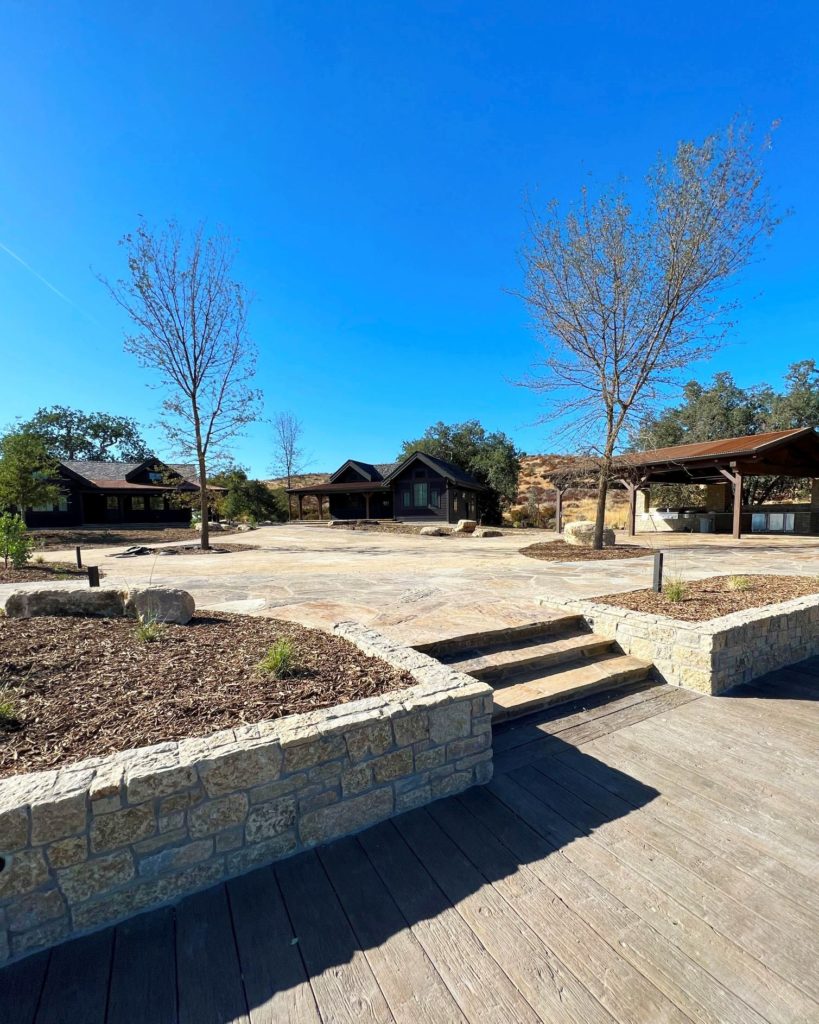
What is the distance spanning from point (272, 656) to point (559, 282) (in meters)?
→ 10.5

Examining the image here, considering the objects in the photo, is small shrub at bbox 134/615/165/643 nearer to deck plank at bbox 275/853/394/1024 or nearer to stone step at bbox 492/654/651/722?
deck plank at bbox 275/853/394/1024

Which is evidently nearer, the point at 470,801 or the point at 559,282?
the point at 470,801

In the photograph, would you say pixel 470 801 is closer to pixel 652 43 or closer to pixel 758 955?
pixel 758 955

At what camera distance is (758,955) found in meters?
1.57

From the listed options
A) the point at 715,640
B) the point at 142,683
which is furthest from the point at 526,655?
the point at 142,683

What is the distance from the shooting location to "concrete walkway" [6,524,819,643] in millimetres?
4805

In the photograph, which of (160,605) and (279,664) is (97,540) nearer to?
(160,605)

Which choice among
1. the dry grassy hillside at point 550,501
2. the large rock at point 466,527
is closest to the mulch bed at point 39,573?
the large rock at point 466,527

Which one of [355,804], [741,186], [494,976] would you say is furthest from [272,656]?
[741,186]

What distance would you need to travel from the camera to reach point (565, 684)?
3.63 metres

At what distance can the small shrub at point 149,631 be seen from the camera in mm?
3393

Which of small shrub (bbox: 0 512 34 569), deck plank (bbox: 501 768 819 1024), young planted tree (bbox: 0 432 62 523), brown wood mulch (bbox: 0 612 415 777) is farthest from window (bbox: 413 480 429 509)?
deck plank (bbox: 501 768 819 1024)

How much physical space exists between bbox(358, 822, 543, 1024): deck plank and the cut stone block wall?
9.76 ft

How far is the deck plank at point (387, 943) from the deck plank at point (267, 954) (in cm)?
23
